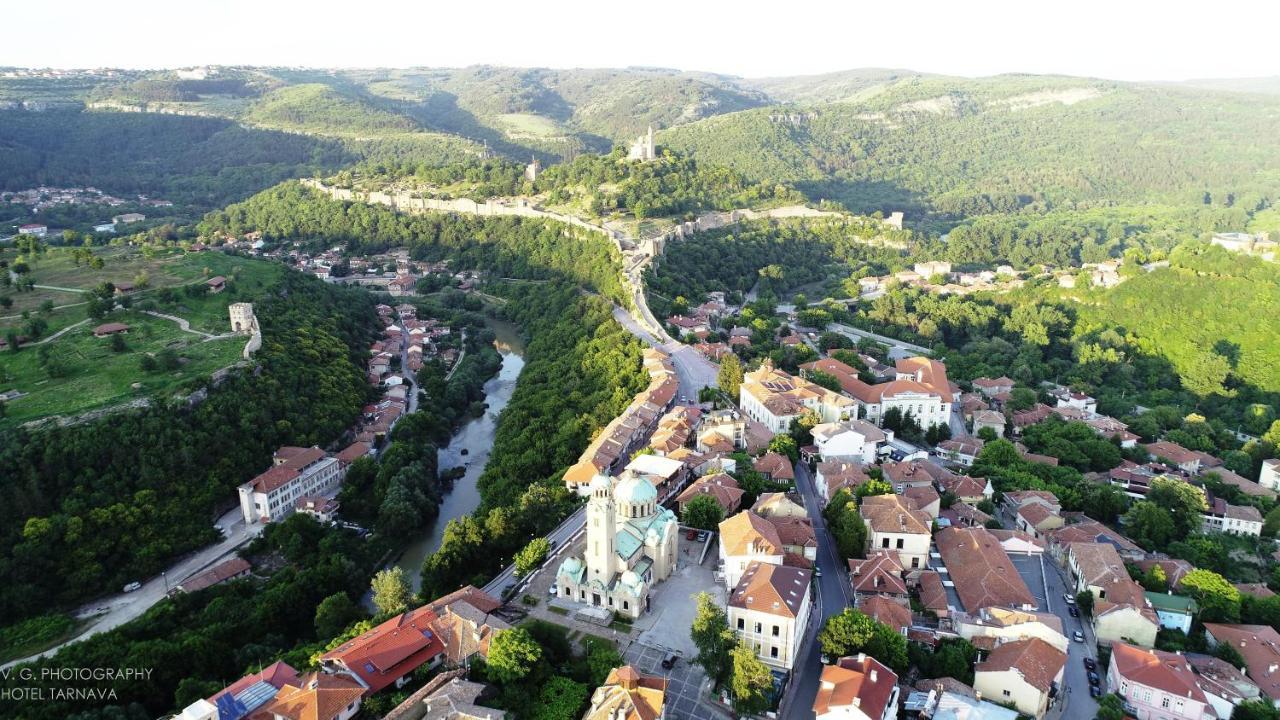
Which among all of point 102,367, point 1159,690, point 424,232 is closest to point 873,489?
point 1159,690

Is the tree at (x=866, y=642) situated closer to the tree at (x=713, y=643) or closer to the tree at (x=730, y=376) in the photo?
the tree at (x=713, y=643)

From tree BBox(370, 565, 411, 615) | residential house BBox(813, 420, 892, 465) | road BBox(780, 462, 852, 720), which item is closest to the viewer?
road BBox(780, 462, 852, 720)

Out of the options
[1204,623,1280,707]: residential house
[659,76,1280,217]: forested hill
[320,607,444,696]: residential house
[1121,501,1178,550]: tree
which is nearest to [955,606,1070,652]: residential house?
[1204,623,1280,707]: residential house

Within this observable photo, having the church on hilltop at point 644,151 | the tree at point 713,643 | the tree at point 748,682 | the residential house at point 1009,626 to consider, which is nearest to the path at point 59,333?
the tree at point 713,643

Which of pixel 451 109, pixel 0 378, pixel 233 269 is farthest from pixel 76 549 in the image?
pixel 451 109

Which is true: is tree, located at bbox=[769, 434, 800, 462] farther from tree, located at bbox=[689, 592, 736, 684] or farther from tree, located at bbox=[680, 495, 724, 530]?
tree, located at bbox=[689, 592, 736, 684]
